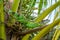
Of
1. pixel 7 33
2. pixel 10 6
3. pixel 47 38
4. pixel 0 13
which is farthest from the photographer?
pixel 47 38

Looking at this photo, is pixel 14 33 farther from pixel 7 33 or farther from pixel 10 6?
pixel 10 6

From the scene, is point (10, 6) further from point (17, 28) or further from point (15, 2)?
point (17, 28)

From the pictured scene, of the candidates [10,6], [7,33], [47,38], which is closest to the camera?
[7,33]

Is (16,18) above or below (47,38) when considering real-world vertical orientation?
above

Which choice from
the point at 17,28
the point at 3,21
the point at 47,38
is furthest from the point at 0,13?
the point at 47,38

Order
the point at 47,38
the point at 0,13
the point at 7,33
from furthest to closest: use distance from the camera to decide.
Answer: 1. the point at 47,38
2. the point at 7,33
3. the point at 0,13

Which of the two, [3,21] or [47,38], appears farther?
[47,38]

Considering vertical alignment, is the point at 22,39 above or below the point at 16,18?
below

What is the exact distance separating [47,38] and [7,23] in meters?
0.70

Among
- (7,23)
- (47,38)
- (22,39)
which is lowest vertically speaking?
(47,38)

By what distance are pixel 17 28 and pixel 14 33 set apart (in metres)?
0.02

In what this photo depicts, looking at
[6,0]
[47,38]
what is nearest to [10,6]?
[6,0]

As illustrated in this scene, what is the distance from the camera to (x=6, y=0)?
0.81 m

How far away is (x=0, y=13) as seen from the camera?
607 millimetres
